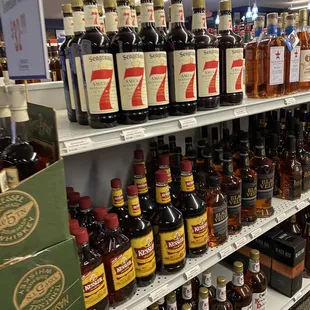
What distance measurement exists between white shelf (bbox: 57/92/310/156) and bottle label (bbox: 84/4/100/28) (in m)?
0.27

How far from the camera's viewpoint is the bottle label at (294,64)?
1406mm

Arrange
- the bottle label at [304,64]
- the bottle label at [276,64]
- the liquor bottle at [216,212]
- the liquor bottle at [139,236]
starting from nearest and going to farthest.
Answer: the liquor bottle at [139,236], the liquor bottle at [216,212], the bottle label at [276,64], the bottle label at [304,64]

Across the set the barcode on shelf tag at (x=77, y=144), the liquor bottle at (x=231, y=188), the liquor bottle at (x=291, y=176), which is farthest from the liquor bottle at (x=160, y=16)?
the liquor bottle at (x=291, y=176)

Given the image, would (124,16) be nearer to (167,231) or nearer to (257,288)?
(167,231)

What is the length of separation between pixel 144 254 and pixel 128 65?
1.89ft

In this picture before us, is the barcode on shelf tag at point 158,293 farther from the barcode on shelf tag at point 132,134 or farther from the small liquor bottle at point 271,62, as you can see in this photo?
the small liquor bottle at point 271,62

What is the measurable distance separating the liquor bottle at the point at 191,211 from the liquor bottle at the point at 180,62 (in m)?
0.22

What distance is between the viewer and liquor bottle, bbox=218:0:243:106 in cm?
111

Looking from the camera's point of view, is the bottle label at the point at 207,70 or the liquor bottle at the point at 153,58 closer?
the liquor bottle at the point at 153,58

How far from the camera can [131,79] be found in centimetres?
86

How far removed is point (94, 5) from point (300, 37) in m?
1.08

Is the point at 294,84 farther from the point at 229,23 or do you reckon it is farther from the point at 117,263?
the point at 117,263

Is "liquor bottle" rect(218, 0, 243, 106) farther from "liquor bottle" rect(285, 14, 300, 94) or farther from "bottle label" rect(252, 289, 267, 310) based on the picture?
"bottle label" rect(252, 289, 267, 310)

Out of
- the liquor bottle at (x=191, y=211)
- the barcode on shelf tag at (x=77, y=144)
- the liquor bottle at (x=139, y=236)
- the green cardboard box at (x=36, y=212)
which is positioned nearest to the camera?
the green cardboard box at (x=36, y=212)
